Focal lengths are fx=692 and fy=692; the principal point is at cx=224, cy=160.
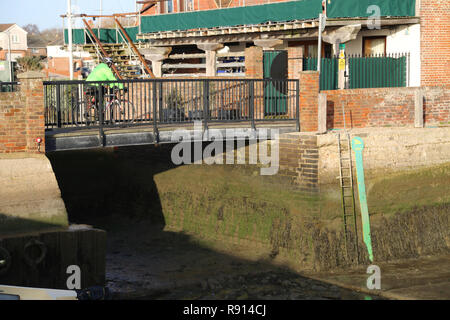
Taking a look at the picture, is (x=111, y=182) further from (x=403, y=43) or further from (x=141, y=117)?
(x=403, y=43)

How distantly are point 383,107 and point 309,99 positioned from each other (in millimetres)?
2255

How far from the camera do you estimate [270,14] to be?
24.0m

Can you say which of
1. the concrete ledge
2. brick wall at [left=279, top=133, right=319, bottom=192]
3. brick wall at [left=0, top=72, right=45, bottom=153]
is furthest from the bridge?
the concrete ledge

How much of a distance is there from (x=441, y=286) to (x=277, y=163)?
4651 millimetres

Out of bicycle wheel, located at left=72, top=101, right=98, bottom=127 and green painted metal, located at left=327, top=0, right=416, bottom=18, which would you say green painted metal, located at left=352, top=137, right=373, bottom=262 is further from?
green painted metal, located at left=327, top=0, right=416, bottom=18

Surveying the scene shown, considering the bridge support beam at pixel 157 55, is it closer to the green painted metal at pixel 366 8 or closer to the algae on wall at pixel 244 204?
the algae on wall at pixel 244 204

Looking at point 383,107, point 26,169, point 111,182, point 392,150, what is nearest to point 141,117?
point 26,169

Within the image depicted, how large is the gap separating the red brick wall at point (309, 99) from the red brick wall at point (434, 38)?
6949 mm

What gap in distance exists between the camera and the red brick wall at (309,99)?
17.0m

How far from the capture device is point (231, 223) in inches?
673

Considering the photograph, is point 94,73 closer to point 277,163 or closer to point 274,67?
point 277,163

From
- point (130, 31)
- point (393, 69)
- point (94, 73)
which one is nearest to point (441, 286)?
point (94, 73)

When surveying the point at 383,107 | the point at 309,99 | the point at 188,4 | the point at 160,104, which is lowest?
the point at 383,107

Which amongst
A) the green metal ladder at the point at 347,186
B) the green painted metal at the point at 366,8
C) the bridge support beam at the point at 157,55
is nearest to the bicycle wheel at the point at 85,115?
the green metal ladder at the point at 347,186
